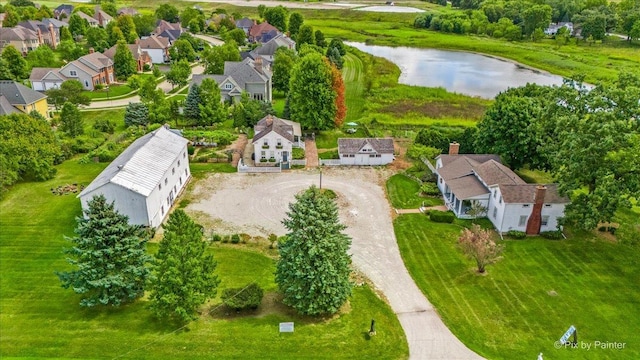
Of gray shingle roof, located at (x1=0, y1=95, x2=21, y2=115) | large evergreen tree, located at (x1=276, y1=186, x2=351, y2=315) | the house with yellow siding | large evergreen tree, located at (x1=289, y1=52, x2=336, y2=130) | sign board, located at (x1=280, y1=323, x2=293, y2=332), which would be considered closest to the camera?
sign board, located at (x1=280, y1=323, x2=293, y2=332)

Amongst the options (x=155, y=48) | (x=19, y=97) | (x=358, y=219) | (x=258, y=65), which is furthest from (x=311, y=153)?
(x=155, y=48)

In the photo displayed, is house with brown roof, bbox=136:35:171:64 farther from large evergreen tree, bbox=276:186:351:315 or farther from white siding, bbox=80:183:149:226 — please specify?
large evergreen tree, bbox=276:186:351:315

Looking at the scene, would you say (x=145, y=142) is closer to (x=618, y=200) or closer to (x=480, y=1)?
(x=618, y=200)

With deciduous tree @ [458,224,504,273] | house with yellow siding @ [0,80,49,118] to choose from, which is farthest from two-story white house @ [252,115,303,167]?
house with yellow siding @ [0,80,49,118]

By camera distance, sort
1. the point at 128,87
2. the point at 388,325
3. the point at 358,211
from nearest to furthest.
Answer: the point at 388,325
the point at 358,211
the point at 128,87

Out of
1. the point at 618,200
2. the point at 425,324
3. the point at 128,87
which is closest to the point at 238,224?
the point at 425,324

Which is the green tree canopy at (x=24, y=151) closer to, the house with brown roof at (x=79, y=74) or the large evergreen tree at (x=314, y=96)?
the large evergreen tree at (x=314, y=96)
